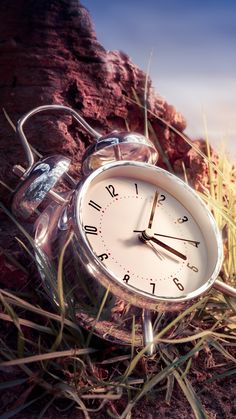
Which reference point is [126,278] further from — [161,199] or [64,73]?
[64,73]

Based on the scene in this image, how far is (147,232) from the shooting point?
186cm

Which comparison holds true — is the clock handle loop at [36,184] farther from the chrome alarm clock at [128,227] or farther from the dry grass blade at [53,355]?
the dry grass blade at [53,355]

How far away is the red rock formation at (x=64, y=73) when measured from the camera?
2.42m

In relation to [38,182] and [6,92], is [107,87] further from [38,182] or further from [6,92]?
[38,182]

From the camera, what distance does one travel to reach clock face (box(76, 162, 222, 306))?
178cm

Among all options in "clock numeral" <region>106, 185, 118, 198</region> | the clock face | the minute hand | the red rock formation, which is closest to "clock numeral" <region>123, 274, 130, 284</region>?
the clock face

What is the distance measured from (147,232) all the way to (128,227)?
52 millimetres

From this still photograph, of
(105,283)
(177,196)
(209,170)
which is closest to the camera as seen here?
(105,283)

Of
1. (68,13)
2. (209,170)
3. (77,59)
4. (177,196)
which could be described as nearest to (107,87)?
(77,59)

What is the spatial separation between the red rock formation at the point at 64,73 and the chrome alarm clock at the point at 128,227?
1.41ft

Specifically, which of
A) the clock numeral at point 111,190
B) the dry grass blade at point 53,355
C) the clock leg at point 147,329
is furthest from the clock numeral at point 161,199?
the dry grass blade at point 53,355

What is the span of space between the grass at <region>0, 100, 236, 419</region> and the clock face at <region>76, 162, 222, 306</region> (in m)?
0.08

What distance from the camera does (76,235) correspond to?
1.74 meters

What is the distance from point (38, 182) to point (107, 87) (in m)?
0.90
